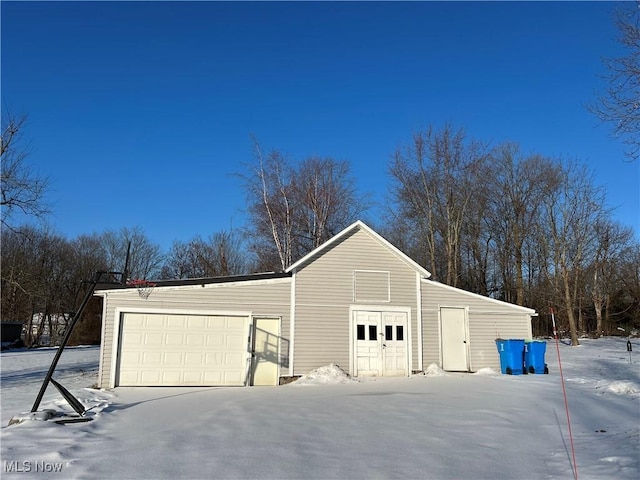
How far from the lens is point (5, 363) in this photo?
1784 cm

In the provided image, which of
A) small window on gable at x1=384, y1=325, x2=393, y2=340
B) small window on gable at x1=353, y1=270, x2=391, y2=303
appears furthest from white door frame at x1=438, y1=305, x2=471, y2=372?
small window on gable at x1=353, y1=270, x2=391, y2=303

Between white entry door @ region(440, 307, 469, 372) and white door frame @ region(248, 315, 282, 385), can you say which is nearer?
white door frame @ region(248, 315, 282, 385)

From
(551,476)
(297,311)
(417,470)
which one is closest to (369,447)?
(417,470)

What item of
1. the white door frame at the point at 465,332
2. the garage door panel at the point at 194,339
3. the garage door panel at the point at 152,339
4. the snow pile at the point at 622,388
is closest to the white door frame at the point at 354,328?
the white door frame at the point at 465,332

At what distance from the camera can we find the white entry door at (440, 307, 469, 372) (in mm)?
14801

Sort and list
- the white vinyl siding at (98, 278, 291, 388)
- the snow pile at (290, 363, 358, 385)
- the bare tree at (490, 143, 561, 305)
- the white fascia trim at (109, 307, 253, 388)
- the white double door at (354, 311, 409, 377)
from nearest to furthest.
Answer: the white fascia trim at (109, 307, 253, 388) → the white vinyl siding at (98, 278, 291, 388) → the snow pile at (290, 363, 358, 385) → the white double door at (354, 311, 409, 377) → the bare tree at (490, 143, 561, 305)

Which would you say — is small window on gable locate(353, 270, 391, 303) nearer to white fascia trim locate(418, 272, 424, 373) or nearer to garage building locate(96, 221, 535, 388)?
garage building locate(96, 221, 535, 388)

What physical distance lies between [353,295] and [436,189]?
14176mm

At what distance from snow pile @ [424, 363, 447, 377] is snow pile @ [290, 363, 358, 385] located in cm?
249

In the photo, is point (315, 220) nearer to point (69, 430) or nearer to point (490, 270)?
point (490, 270)

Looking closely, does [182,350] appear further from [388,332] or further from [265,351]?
[388,332]

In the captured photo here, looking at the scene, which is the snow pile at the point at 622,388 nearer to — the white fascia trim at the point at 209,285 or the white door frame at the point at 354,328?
the white door frame at the point at 354,328

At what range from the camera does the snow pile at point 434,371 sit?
45.8 feet

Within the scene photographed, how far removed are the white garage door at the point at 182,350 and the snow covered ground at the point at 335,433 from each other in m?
0.78
